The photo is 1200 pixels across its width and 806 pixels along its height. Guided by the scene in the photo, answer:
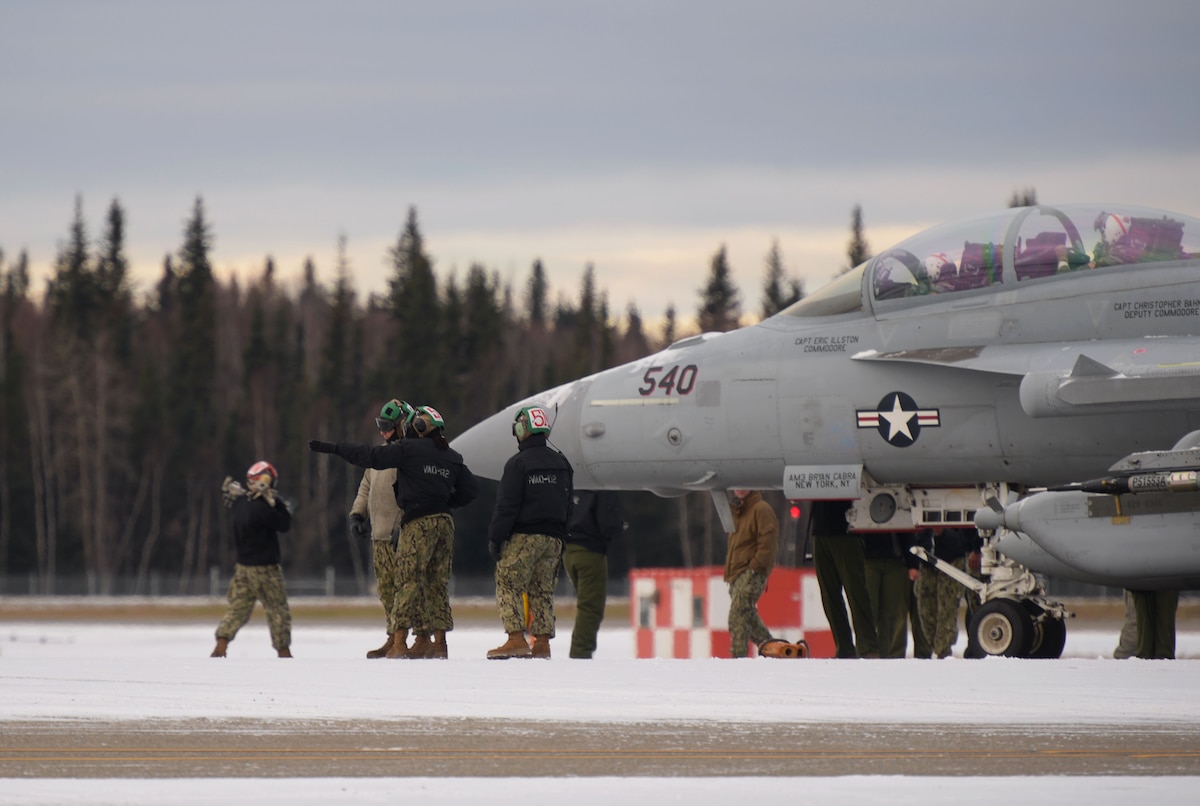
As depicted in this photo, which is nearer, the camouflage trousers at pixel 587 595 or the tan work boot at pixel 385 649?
the tan work boot at pixel 385 649

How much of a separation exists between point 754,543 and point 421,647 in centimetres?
311

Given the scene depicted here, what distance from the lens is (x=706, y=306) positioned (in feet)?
274

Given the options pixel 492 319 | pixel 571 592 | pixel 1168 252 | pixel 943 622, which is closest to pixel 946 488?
pixel 1168 252

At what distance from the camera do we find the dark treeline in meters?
73.1

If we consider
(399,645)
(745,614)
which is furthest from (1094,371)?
(399,645)

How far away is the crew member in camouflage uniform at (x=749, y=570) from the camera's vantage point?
14055 millimetres

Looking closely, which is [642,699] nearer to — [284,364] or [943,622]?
[943,622]

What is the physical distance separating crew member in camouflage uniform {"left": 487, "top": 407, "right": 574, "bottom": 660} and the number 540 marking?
1.90 metres

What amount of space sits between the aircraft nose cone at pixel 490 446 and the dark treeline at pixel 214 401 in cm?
5348

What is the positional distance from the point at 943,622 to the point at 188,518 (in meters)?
64.2

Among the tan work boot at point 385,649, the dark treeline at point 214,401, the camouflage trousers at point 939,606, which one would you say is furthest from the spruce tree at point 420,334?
the tan work boot at point 385,649

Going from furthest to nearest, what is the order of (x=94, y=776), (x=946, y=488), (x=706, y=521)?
(x=706, y=521), (x=946, y=488), (x=94, y=776)

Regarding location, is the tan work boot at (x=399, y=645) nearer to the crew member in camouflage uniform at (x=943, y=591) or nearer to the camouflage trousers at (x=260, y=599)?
the camouflage trousers at (x=260, y=599)

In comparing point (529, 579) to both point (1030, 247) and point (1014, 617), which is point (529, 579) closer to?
point (1014, 617)
